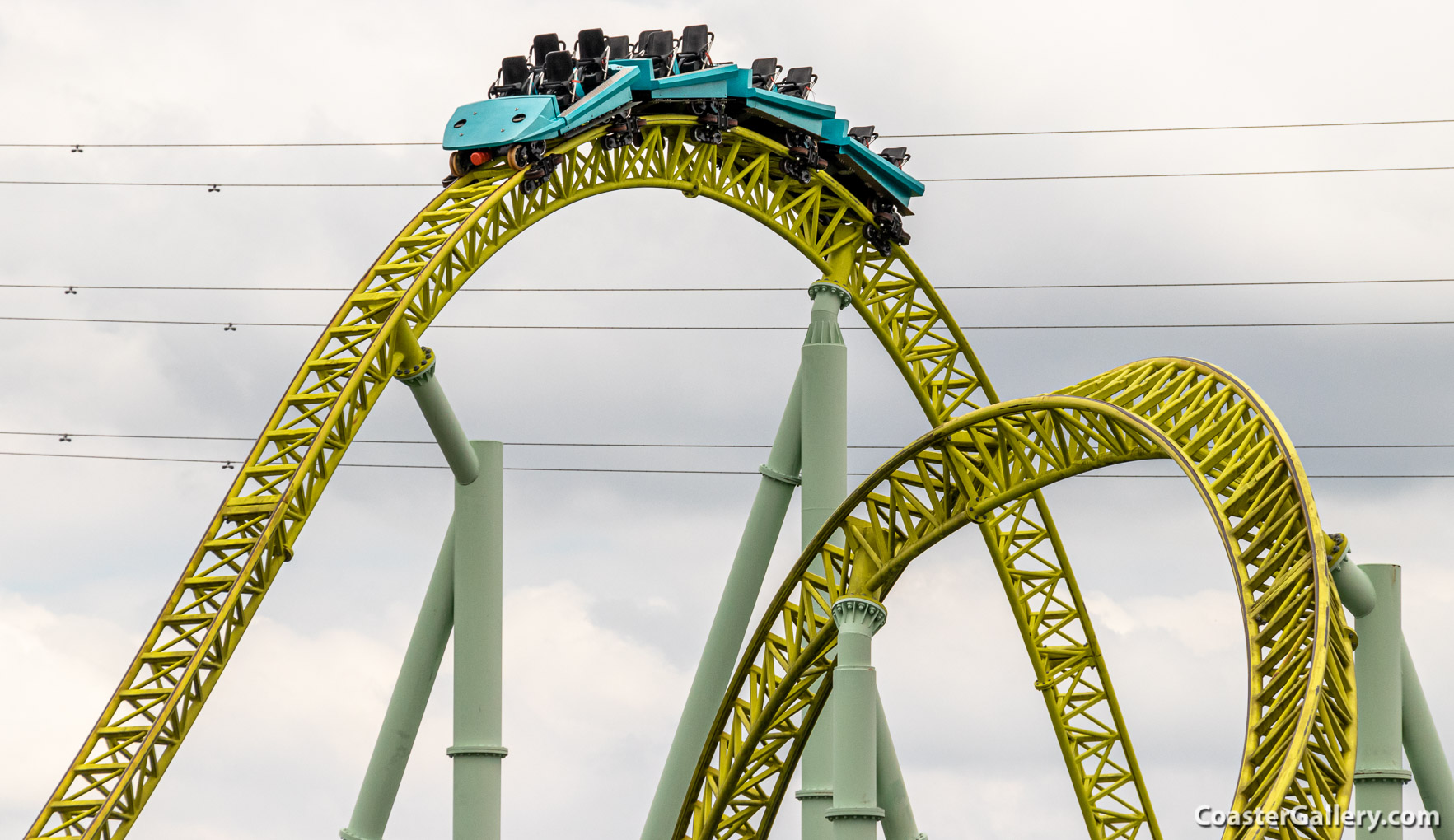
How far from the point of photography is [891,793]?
1082 inches

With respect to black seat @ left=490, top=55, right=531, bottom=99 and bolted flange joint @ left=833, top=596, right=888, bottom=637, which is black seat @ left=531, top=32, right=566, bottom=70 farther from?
bolted flange joint @ left=833, top=596, right=888, bottom=637

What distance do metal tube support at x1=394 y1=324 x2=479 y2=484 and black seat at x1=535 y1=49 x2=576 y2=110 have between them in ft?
13.0

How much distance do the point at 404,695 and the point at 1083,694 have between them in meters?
10.7

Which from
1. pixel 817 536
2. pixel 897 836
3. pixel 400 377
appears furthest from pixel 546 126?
pixel 897 836

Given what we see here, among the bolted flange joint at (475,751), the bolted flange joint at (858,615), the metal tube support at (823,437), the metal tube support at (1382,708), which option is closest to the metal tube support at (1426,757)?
the metal tube support at (1382,708)

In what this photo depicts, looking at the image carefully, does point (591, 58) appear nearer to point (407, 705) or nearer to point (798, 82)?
point (798, 82)

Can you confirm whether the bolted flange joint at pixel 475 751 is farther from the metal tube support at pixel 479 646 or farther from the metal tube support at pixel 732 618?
the metal tube support at pixel 732 618

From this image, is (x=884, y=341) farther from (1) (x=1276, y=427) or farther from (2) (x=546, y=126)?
(1) (x=1276, y=427)

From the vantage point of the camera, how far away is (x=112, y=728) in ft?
80.2


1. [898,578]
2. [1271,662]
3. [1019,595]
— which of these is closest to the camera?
[1271,662]

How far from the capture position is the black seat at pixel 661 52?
2956 centimetres

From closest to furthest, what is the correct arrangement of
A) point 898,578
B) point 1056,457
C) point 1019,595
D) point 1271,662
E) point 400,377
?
point 1271,662 < point 1056,457 < point 898,578 < point 400,377 < point 1019,595

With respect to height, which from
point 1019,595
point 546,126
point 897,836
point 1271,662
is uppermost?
point 546,126

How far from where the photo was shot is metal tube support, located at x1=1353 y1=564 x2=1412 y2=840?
21844 mm
